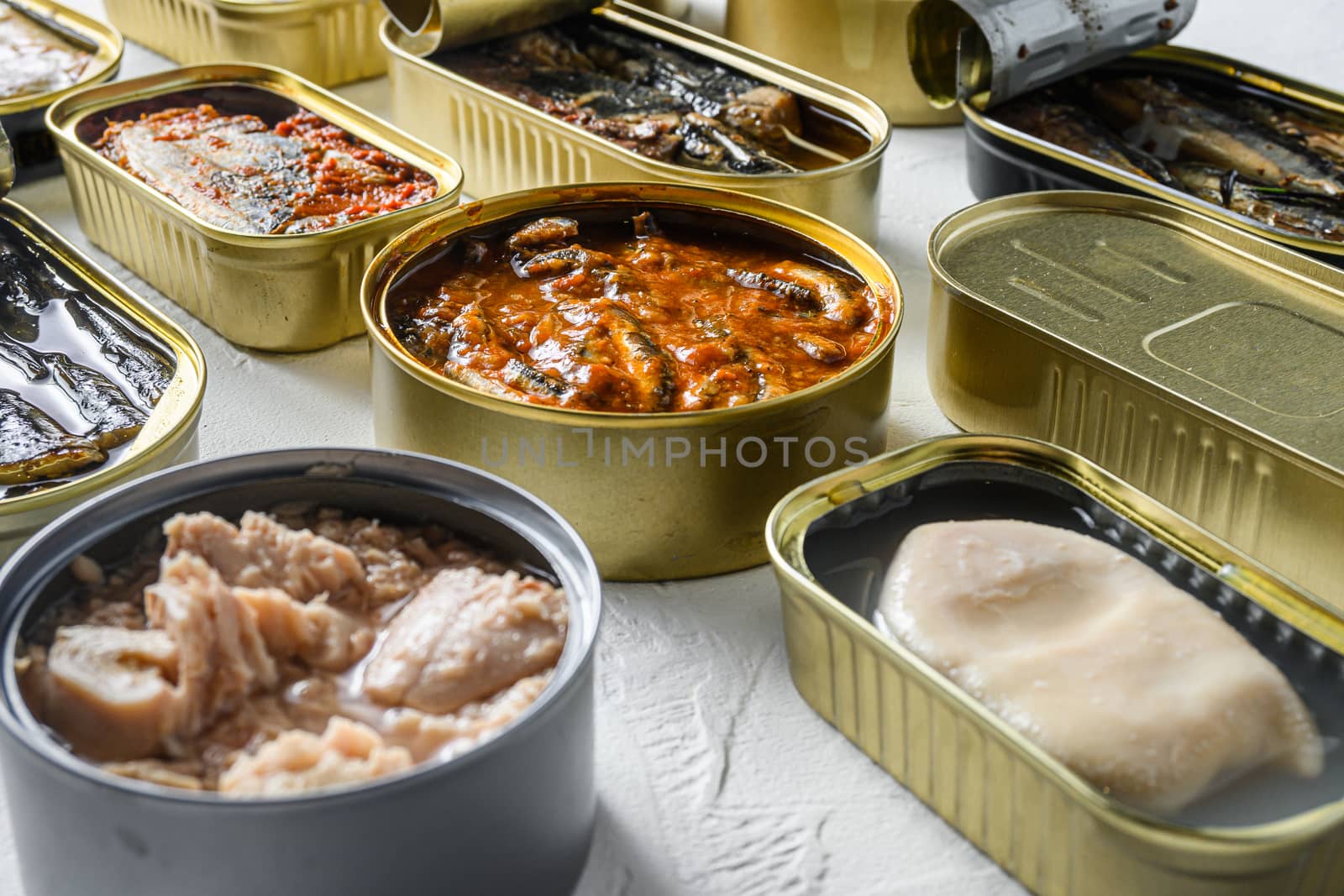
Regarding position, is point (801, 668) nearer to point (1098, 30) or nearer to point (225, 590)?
point (225, 590)

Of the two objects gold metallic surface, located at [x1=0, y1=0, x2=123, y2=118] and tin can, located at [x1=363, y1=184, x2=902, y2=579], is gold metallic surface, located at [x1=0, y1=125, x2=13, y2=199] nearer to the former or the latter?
gold metallic surface, located at [x1=0, y1=0, x2=123, y2=118]

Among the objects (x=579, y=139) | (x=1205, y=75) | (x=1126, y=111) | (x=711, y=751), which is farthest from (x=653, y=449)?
(x=1205, y=75)

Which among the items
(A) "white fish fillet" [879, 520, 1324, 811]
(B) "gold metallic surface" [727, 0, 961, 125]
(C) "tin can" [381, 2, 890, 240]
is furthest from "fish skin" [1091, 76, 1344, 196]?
(A) "white fish fillet" [879, 520, 1324, 811]

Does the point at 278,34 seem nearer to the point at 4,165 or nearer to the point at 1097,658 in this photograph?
the point at 4,165

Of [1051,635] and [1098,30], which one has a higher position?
[1098,30]

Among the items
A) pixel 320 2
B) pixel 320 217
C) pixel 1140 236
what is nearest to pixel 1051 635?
pixel 1140 236

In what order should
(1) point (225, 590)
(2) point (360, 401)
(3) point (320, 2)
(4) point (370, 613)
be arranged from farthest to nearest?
(3) point (320, 2), (2) point (360, 401), (4) point (370, 613), (1) point (225, 590)
